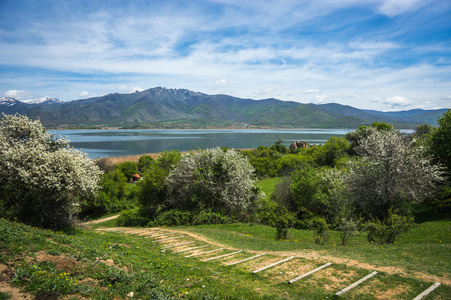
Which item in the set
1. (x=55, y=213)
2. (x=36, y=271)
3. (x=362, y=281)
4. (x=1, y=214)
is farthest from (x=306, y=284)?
(x=1, y=214)

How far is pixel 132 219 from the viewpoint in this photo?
29234mm

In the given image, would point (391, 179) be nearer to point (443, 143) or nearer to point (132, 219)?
point (443, 143)

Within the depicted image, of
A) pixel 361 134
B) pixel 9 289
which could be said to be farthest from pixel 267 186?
pixel 9 289

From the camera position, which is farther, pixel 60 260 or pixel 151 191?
pixel 151 191

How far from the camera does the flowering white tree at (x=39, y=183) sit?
14.0 metres

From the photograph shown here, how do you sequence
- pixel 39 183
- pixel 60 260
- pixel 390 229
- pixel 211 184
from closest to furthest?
1. pixel 60 260
2. pixel 39 183
3. pixel 390 229
4. pixel 211 184

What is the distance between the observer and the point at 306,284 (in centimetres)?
876

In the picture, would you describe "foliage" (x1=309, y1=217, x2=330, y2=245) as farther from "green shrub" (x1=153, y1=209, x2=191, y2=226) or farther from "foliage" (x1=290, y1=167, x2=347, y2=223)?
"green shrub" (x1=153, y1=209, x2=191, y2=226)

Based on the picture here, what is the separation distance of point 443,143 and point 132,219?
35.4 meters

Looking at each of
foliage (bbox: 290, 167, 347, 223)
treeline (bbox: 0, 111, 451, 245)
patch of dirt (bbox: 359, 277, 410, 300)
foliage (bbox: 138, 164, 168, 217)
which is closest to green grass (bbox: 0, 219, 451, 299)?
patch of dirt (bbox: 359, 277, 410, 300)

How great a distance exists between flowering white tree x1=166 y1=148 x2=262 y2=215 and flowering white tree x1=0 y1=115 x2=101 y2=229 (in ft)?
39.7

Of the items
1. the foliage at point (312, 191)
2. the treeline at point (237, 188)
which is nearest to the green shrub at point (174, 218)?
the treeline at point (237, 188)

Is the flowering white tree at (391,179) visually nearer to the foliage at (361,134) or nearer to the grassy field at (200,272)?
the grassy field at (200,272)

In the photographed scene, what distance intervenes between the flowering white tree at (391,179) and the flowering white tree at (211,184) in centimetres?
1091
